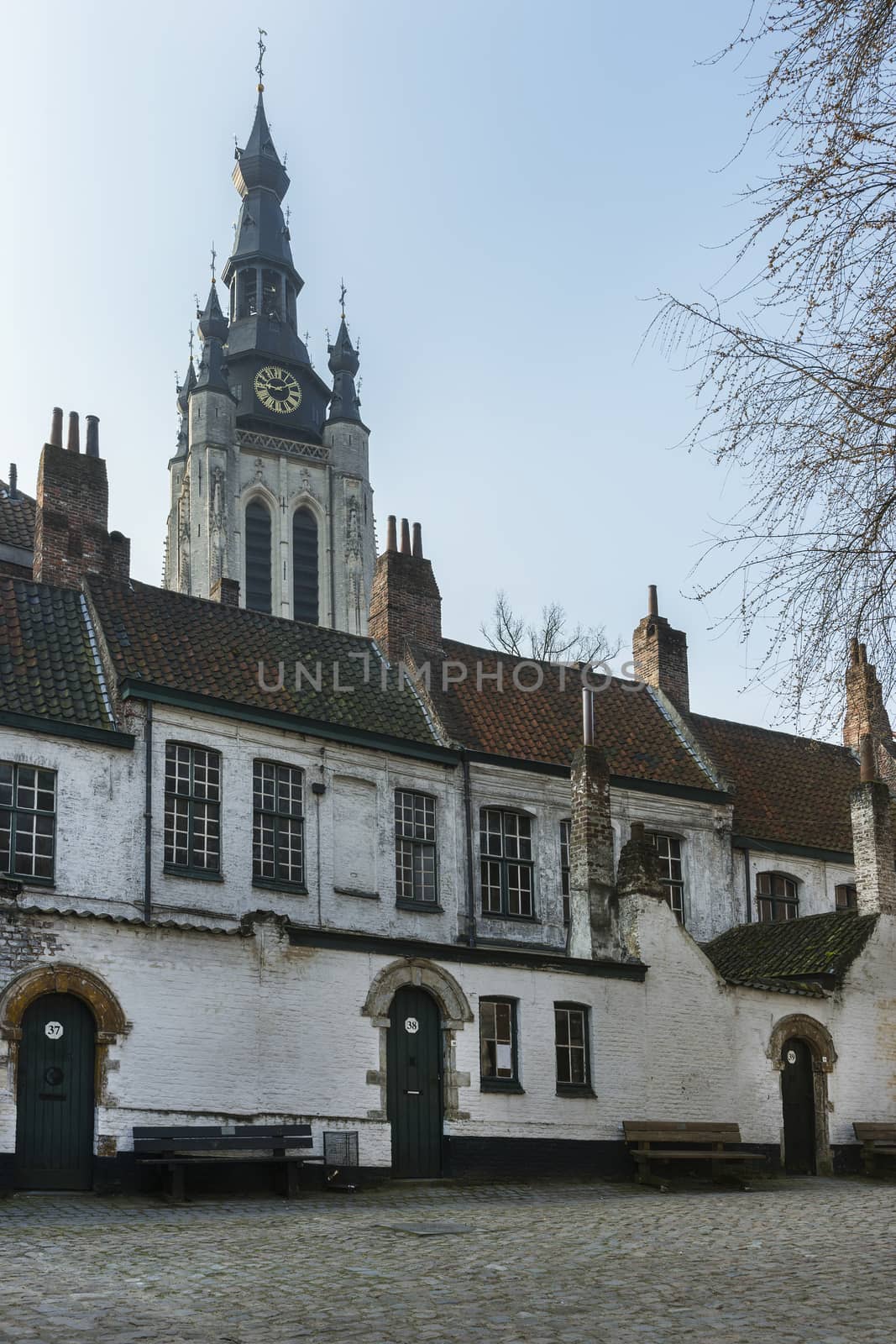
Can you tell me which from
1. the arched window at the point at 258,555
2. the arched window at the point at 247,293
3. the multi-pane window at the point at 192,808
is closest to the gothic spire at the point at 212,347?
the arched window at the point at 247,293

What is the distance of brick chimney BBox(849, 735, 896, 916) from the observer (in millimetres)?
26391

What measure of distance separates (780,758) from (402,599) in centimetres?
943

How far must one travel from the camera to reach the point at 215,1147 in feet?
57.6

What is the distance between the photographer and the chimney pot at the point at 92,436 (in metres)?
28.3

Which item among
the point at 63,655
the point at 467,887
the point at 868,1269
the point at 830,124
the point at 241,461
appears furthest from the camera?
the point at 241,461

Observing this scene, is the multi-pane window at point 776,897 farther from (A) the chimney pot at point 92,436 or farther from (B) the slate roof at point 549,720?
(A) the chimney pot at point 92,436

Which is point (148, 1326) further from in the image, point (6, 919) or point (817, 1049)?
point (817, 1049)

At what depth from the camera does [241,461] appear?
218ft

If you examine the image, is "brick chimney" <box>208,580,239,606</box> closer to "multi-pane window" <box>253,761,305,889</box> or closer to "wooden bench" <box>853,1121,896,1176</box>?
"multi-pane window" <box>253,761,305,889</box>

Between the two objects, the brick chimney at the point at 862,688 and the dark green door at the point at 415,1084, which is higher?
the brick chimney at the point at 862,688

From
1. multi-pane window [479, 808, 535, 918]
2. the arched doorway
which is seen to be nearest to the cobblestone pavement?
the arched doorway

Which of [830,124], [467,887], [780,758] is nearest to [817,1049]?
[467,887]

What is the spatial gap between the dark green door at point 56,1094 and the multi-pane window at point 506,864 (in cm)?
1018

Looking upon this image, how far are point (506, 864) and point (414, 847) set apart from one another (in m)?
1.82
